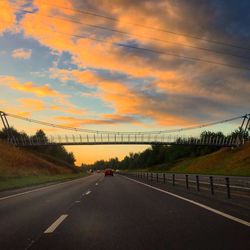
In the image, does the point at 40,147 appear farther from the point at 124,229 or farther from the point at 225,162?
the point at 124,229

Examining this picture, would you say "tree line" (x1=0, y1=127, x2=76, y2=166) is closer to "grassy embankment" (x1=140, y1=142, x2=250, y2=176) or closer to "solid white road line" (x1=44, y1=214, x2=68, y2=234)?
"grassy embankment" (x1=140, y1=142, x2=250, y2=176)

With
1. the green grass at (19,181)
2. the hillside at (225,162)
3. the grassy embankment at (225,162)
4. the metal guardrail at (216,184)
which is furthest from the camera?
the grassy embankment at (225,162)

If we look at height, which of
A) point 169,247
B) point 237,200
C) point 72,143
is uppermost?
point 72,143

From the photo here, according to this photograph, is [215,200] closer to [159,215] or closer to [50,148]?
[159,215]

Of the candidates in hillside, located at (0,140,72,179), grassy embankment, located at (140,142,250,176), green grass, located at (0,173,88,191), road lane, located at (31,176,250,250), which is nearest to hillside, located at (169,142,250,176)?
grassy embankment, located at (140,142,250,176)

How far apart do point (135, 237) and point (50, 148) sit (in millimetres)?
148285

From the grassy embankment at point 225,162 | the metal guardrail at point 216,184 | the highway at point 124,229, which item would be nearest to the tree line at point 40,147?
the grassy embankment at point 225,162

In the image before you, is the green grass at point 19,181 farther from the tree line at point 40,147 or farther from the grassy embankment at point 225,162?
the tree line at point 40,147

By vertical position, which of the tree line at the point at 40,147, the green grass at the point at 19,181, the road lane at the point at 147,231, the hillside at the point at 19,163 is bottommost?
the road lane at the point at 147,231

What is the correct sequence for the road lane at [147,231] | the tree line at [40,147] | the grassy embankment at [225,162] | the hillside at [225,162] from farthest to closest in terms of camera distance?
1. the tree line at [40,147]
2. the grassy embankment at [225,162]
3. the hillside at [225,162]
4. the road lane at [147,231]

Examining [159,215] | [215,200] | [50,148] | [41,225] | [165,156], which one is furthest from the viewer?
[165,156]

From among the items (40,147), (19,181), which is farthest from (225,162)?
(40,147)

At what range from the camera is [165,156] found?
17575cm

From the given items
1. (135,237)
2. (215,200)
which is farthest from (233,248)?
(215,200)
